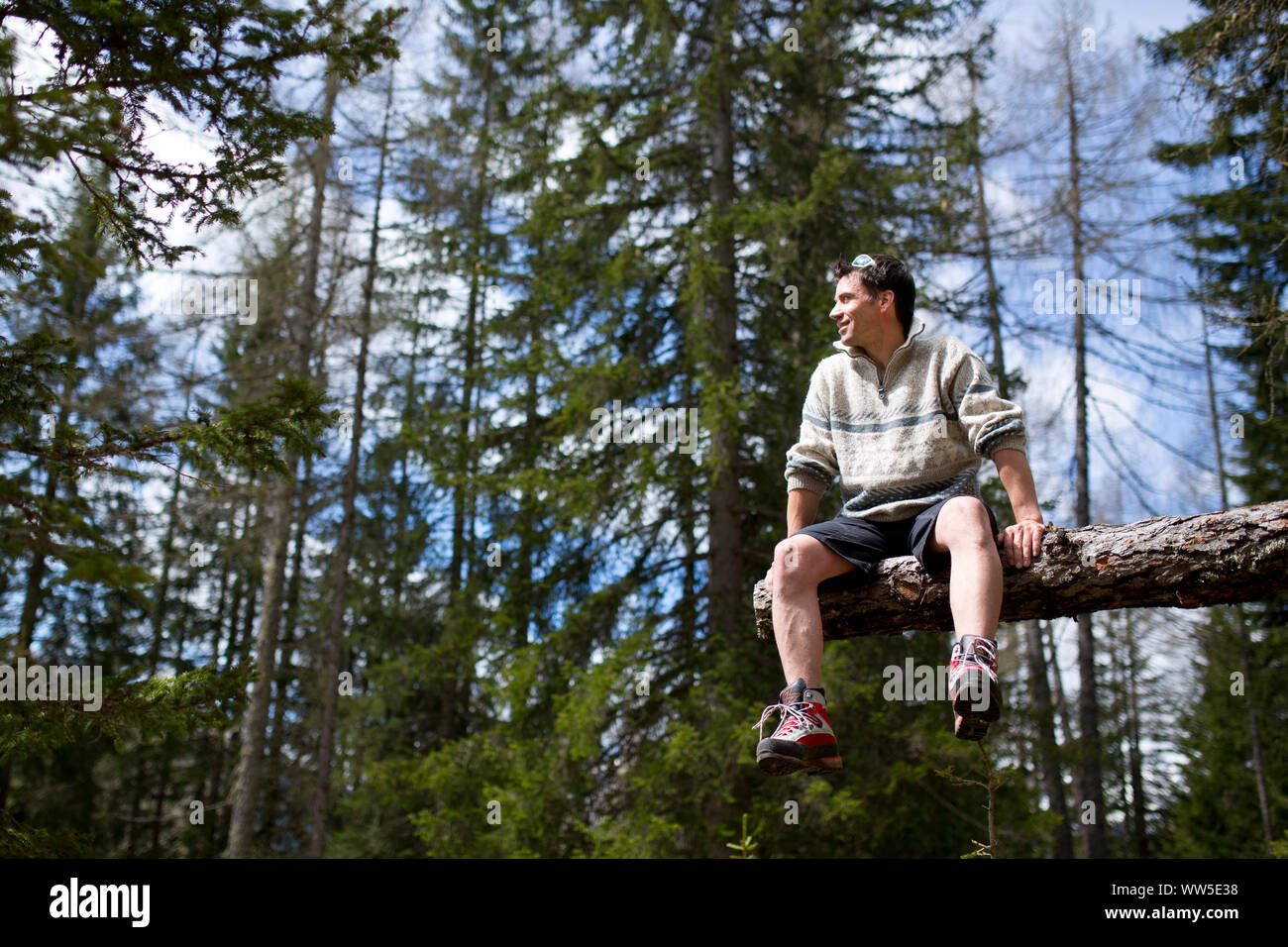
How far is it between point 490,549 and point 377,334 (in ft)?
18.1

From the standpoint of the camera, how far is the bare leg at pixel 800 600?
11.2ft

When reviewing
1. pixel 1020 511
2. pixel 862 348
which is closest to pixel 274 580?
pixel 862 348

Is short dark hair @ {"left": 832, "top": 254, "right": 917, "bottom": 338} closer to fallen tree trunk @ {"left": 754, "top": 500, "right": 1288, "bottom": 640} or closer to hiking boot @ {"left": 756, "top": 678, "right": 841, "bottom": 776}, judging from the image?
fallen tree trunk @ {"left": 754, "top": 500, "right": 1288, "bottom": 640}

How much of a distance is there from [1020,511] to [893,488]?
459 millimetres

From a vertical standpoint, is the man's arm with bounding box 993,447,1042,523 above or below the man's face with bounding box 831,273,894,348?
below

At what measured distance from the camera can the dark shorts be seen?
347 cm

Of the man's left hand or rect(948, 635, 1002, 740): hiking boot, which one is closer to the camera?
rect(948, 635, 1002, 740): hiking boot

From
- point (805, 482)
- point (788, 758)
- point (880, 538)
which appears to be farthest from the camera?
point (805, 482)

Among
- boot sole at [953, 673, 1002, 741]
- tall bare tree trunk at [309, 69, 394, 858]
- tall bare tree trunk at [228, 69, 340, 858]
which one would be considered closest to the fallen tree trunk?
boot sole at [953, 673, 1002, 741]

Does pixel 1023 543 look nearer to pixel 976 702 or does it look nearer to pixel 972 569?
pixel 972 569

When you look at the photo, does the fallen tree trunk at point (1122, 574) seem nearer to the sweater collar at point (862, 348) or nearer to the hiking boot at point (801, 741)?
the hiking boot at point (801, 741)

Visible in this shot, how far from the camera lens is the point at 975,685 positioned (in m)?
2.97

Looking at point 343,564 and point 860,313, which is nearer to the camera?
point 860,313
